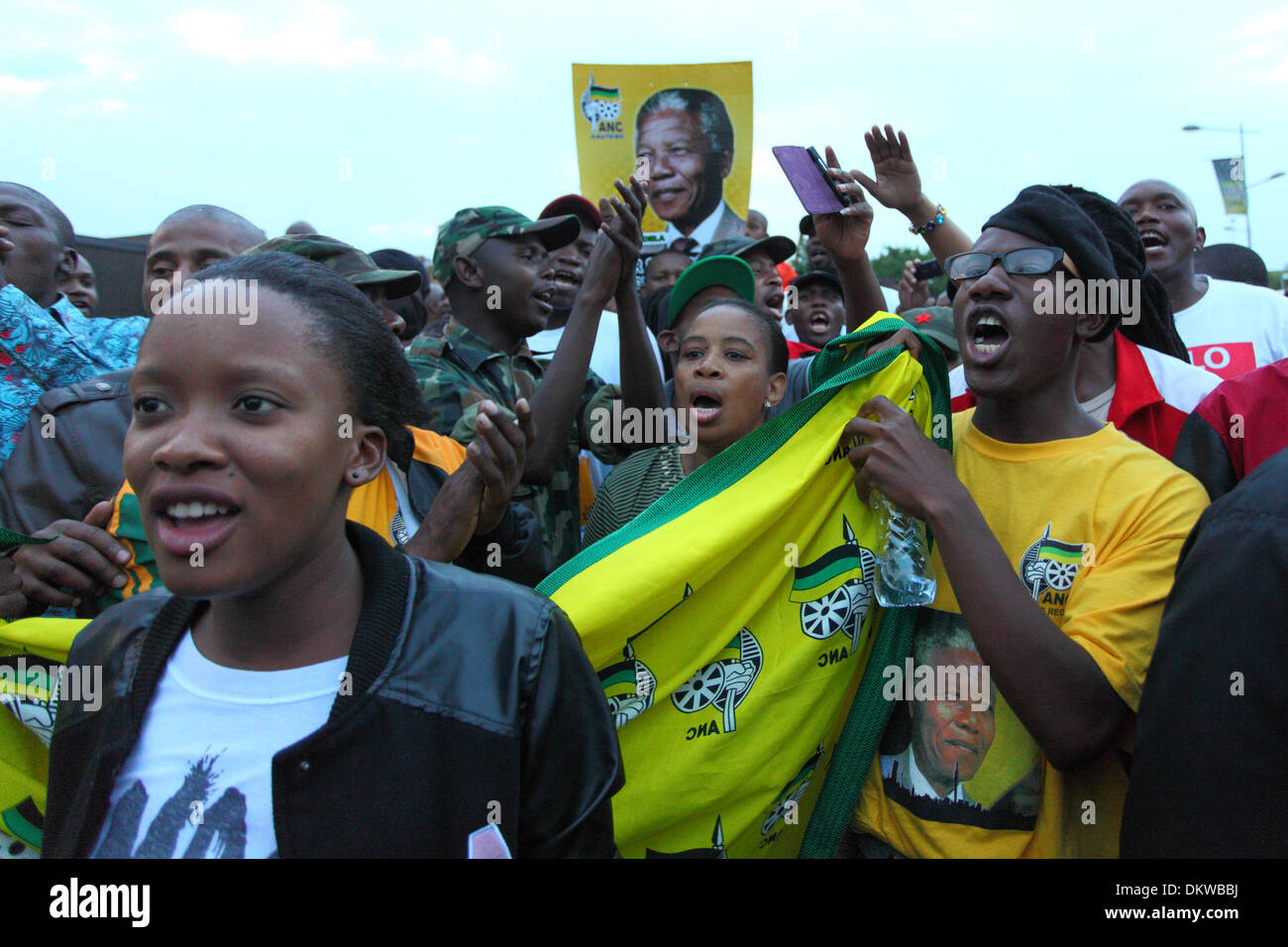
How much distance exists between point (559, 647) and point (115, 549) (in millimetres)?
1068

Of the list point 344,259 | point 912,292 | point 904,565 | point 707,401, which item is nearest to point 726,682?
point 904,565

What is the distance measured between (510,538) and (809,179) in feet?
4.96

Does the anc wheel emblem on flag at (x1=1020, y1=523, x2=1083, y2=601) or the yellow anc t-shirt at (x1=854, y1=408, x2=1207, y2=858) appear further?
the anc wheel emblem on flag at (x1=1020, y1=523, x2=1083, y2=601)

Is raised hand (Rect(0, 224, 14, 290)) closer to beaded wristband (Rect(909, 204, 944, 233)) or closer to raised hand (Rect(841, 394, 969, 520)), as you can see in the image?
raised hand (Rect(841, 394, 969, 520))

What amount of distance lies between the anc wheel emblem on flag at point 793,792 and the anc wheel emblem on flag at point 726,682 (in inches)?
8.0

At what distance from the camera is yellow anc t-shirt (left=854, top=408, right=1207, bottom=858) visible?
1.88 metres

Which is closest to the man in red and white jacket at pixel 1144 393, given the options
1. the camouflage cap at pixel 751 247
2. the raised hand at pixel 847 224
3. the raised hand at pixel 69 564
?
the raised hand at pixel 847 224

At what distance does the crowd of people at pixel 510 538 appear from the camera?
4.29ft

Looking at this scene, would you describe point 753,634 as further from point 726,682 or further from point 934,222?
point 934,222

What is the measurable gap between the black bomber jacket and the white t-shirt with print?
3489 mm

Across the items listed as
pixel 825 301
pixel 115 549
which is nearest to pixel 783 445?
pixel 115 549

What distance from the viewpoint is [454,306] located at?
3691 mm

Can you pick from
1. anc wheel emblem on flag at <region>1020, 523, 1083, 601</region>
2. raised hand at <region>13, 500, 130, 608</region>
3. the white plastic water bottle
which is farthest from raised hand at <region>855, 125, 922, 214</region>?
raised hand at <region>13, 500, 130, 608</region>
